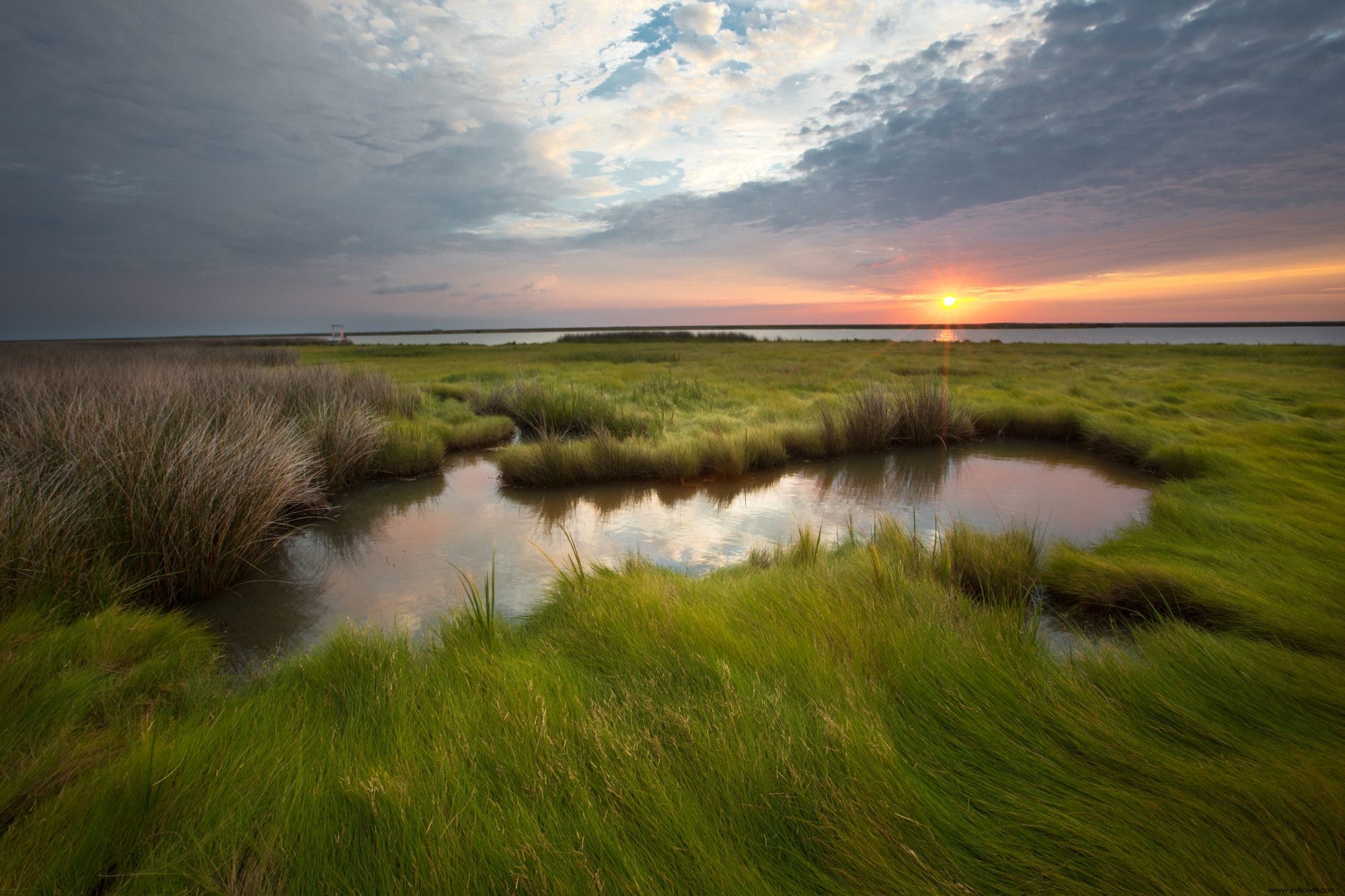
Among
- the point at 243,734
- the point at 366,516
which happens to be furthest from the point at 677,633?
the point at 366,516

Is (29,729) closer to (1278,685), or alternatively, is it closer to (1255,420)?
(1278,685)

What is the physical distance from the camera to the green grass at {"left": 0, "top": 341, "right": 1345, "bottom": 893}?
150 centimetres

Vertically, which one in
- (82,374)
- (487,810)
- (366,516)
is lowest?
(366,516)

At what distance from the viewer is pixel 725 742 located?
192 centimetres

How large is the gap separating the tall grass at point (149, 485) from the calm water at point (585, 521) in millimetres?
399

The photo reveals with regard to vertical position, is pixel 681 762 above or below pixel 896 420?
above

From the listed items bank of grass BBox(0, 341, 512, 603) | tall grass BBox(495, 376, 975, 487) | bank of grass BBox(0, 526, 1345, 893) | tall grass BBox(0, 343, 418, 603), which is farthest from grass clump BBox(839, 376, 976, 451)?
tall grass BBox(0, 343, 418, 603)

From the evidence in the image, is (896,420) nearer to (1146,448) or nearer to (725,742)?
(1146,448)

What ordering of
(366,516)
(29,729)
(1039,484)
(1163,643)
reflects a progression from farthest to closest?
(1039,484)
(366,516)
(1163,643)
(29,729)

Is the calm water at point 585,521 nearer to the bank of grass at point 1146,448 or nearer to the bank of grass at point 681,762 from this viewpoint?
the bank of grass at point 1146,448

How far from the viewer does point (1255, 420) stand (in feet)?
32.5

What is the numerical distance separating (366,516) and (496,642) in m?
4.11

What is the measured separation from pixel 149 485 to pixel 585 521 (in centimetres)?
349

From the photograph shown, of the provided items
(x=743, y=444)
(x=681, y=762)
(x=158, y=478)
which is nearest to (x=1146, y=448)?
(x=743, y=444)
